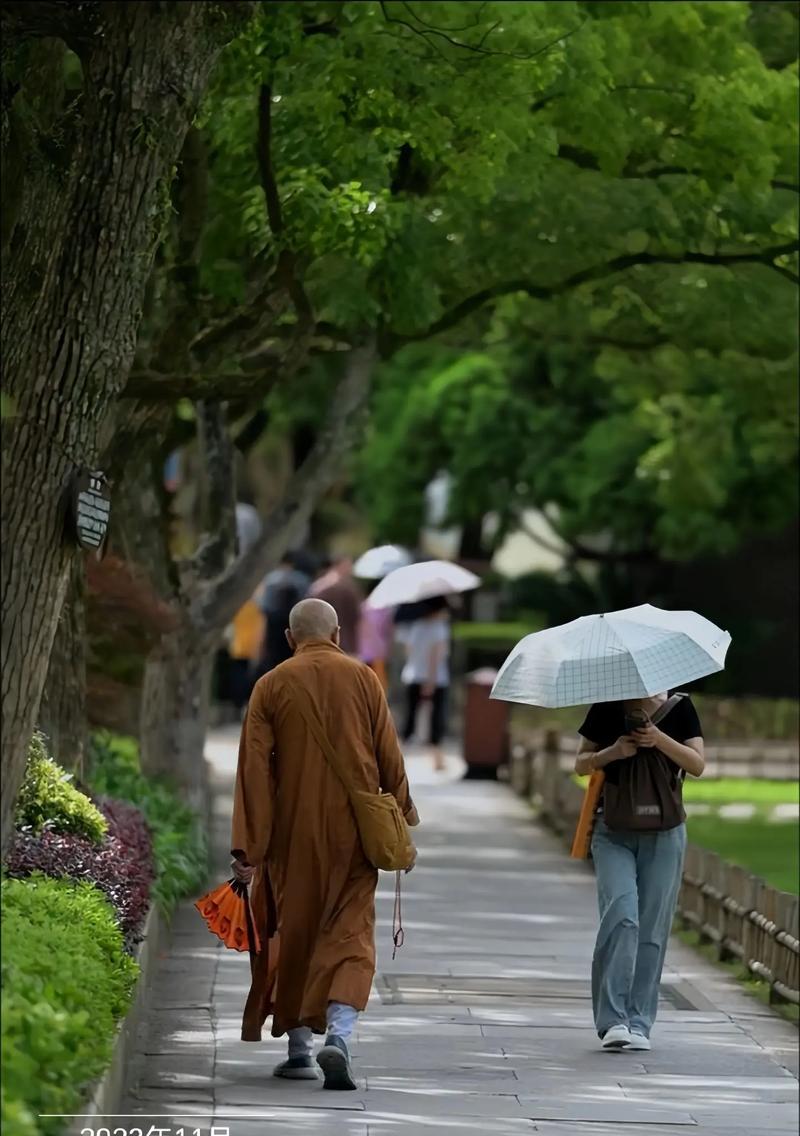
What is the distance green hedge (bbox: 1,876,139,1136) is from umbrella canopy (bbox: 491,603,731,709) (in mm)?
2011

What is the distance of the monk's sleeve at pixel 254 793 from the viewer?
947 centimetres

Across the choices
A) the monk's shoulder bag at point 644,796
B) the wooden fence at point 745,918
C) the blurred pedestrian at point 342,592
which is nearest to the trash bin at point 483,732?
the blurred pedestrian at point 342,592

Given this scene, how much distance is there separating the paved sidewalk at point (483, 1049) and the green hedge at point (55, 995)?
25.9 inches

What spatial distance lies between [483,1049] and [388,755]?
1.59 meters

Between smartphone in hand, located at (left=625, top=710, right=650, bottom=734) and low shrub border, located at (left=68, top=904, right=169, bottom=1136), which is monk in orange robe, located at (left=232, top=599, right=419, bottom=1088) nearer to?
low shrub border, located at (left=68, top=904, right=169, bottom=1136)

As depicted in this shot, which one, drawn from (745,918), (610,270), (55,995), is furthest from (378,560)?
(55,995)

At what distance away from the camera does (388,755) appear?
9664mm

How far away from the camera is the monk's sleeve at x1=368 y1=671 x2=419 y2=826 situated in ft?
31.7

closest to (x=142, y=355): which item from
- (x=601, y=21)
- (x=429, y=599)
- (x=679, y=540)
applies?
(x=601, y=21)

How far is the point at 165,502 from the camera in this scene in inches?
697

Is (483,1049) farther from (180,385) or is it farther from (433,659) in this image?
(433,659)

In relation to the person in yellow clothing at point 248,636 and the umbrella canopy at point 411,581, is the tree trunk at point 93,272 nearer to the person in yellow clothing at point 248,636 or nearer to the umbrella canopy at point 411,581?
the umbrella canopy at point 411,581

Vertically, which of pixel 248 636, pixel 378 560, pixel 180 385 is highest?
pixel 180 385

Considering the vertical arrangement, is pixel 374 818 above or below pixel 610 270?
below
